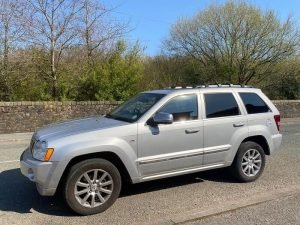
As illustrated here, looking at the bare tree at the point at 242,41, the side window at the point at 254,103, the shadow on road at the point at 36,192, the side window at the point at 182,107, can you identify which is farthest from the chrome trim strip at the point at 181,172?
the bare tree at the point at 242,41

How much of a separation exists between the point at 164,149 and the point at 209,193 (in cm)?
105

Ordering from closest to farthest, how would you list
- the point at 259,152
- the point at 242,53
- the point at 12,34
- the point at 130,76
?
the point at 259,152 < the point at 12,34 < the point at 130,76 < the point at 242,53

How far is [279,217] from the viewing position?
4.96 metres

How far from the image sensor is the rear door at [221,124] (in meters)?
6.20

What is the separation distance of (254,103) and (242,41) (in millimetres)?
18890

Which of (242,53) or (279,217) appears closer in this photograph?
(279,217)

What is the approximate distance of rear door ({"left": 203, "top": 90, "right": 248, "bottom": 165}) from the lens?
6195 millimetres

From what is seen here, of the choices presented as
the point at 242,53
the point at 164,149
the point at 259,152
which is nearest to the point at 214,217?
the point at 164,149

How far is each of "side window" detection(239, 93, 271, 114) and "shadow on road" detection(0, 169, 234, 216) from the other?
4.22 feet

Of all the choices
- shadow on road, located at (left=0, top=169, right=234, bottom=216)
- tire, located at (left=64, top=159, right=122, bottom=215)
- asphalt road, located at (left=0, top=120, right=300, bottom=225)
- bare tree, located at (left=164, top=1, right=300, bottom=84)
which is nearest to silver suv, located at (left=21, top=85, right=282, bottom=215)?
tire, located at (left=64, top=159, right=122, bottom=215)

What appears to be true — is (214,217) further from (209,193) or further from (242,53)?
(242,53)

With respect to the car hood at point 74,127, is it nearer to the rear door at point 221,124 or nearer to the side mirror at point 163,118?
the side mirror at point 163,118

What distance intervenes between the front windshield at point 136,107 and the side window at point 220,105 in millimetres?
828

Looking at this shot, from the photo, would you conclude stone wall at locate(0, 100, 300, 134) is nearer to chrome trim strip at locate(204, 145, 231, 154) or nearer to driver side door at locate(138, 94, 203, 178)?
driver side door at locate(138, 94, 203, 178)
